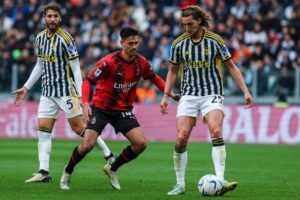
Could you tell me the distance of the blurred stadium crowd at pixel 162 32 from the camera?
27.5 meters

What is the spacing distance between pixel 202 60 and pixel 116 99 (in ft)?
4.57

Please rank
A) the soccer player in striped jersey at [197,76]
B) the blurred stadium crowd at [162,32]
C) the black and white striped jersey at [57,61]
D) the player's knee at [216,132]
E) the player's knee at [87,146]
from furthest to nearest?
the blurred stadium crowd at [162,32]
the black and white striped jersey at [57,61]
the player's knee at [87,146]
the soccer player in striped jersey at [197,76]
the player's knee at [216,132]

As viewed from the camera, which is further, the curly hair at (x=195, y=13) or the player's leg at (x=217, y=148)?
the curly hair at (x=195, y=13)

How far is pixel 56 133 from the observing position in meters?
27.6

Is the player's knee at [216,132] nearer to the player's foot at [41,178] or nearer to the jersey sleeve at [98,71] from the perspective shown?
the jersey sleeve at [98,71]

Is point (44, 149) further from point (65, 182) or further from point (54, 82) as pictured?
point (65, 182)

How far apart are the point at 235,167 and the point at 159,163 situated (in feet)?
5.63

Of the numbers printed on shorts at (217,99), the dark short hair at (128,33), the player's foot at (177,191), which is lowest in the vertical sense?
the player's foot at (177,191)

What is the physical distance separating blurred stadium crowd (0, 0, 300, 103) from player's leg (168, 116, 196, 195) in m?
15.2

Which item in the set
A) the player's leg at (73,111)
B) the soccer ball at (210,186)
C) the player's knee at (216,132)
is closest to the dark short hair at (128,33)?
the player's knee at (216,132)

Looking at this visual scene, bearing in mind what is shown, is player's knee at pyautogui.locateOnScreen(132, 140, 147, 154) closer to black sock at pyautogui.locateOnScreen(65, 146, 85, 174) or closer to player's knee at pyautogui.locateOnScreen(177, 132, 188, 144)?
player's knee at pyautogui.locateOnScreen(177, 132, 188, 144)

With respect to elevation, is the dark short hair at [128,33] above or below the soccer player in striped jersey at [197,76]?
above

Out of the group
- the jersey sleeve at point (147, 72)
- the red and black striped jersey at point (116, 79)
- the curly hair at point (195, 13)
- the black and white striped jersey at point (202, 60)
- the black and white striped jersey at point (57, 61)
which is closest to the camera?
the curly hair at point (195, 13)

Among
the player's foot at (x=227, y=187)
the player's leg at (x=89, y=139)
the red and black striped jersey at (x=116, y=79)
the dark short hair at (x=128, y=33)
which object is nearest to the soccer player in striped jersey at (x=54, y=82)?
the red and black striped jersey at (x=116, y=79)
